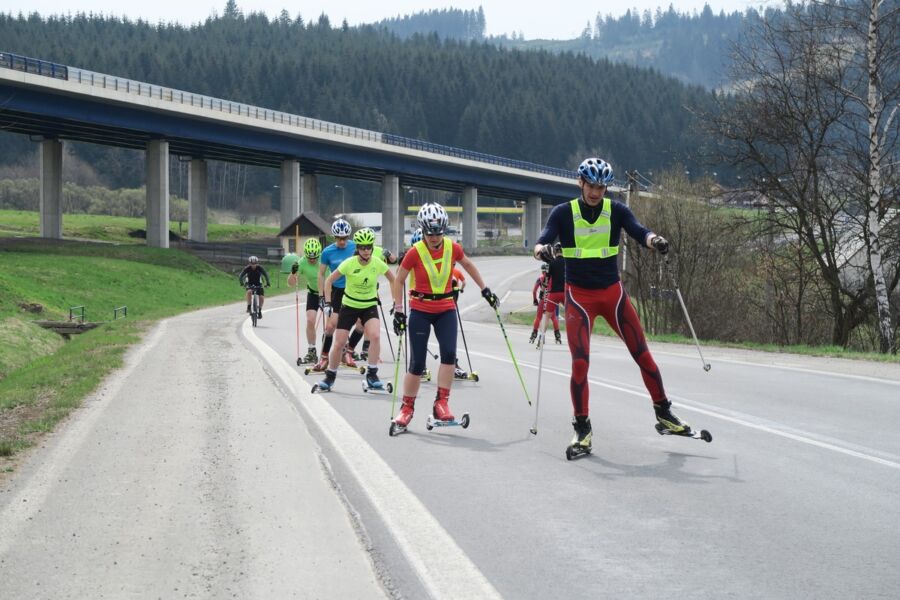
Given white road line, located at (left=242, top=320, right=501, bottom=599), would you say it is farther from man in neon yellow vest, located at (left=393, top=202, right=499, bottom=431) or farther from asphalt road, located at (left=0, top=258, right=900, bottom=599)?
man in neon yellow vest, located at (left=393, top=202, right=499, bottom=431)

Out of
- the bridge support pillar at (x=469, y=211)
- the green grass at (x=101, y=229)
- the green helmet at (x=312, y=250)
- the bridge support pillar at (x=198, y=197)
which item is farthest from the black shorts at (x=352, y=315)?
the bridge support pillar at (x=469, y=211)

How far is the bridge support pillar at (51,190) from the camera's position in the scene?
2712 inches

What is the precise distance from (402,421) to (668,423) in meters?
2.50

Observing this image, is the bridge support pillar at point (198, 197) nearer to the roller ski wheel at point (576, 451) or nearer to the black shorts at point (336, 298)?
the black shorts at point (336, 298)

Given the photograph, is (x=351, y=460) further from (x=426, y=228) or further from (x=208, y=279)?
(x=208, y=279)

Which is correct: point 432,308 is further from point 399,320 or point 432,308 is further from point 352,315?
point 352,315

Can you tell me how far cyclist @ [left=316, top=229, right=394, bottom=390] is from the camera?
13.0 metres

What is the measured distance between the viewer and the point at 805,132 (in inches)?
1027

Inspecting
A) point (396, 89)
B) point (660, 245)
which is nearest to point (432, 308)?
point (660, 245)

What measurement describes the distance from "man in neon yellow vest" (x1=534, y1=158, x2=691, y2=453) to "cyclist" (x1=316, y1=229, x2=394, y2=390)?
16.3 ft

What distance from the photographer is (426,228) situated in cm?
934

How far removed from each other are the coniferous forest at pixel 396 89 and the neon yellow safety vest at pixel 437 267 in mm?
150156

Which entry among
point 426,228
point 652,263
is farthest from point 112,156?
point 426,228

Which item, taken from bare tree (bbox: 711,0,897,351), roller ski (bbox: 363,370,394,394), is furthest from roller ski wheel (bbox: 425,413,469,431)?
bare tree (bbox: 711,0,897,351)
